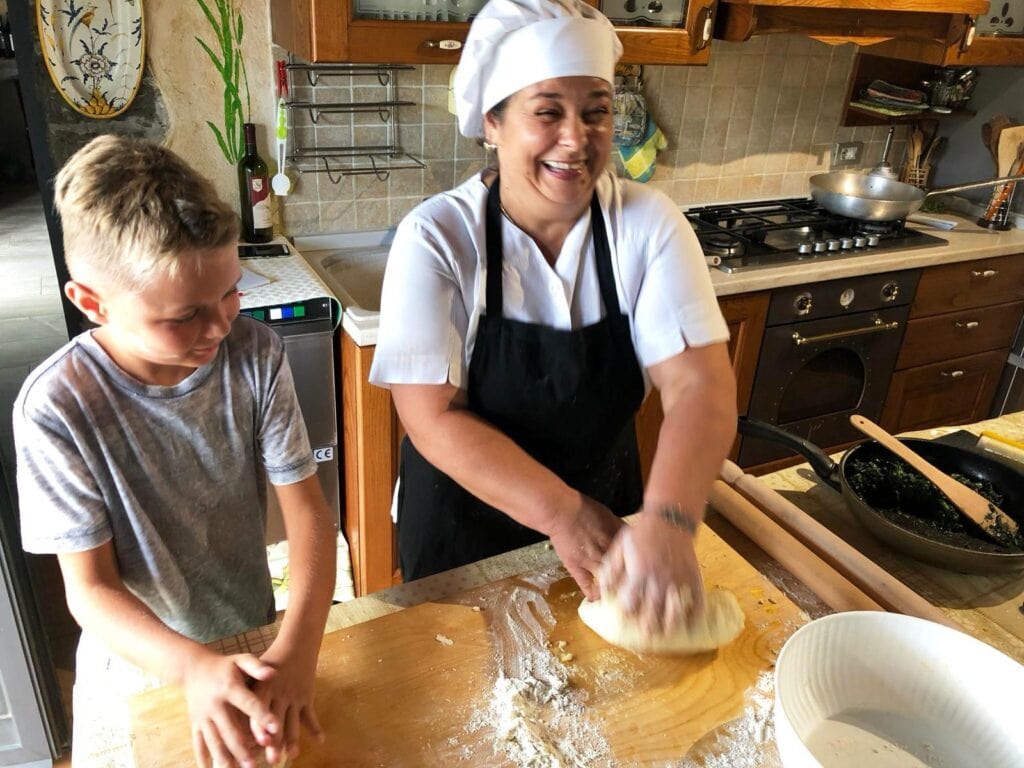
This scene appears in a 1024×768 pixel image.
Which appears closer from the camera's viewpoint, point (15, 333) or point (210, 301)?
point (210, 301)

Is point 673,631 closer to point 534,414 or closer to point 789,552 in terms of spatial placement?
point 789,552

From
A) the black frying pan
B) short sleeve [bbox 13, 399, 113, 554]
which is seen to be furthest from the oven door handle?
short sleeve [bbox 13, 399, 113, 554]

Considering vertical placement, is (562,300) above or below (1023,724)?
above

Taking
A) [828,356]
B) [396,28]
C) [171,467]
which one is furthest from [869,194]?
[171,467]

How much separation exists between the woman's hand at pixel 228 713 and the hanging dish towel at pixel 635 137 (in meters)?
1.95

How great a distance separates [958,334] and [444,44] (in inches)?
73.3

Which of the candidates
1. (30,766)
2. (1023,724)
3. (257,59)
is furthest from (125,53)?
(1023,724)

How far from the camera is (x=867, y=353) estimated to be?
238 centimetres

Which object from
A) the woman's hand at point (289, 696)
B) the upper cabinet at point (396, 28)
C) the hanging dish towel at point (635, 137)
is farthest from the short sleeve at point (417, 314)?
the hanging dish towel at point (635, 137)

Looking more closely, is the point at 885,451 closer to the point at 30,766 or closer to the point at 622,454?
the point at 622,454

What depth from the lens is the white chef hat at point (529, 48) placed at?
972 mm

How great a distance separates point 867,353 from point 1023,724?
1.81m

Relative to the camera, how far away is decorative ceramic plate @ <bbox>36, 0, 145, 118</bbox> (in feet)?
5.41

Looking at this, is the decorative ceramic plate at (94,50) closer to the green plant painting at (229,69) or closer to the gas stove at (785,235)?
the green plant painting at (229,69)
